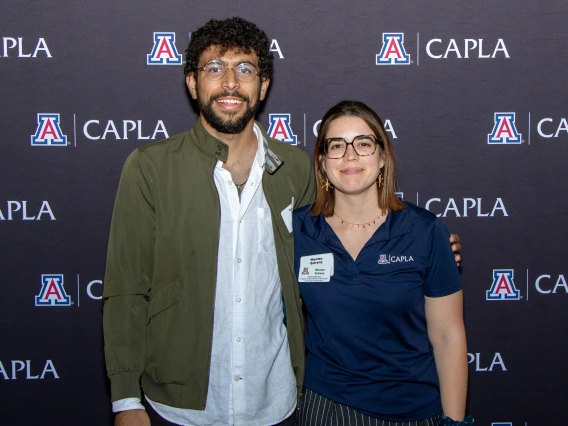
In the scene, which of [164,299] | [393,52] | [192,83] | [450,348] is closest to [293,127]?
[393,52]

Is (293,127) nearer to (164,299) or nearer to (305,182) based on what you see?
(305,182)

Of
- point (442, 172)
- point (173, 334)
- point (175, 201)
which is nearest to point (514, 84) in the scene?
point (442, 172)

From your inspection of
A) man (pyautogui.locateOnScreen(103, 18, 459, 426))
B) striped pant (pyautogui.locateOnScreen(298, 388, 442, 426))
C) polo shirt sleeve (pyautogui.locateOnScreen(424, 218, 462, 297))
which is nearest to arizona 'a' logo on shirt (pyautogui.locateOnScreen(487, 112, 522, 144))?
polo shirt sleeve (pyautogui.locateOnScreen(424, 218, 462, 297))

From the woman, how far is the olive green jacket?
180 mm

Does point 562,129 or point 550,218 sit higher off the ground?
point 562,129

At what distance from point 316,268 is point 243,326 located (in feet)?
0.89

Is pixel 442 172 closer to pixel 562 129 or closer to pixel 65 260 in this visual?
pixel 562 129

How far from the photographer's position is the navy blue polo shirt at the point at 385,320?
1.71 metres

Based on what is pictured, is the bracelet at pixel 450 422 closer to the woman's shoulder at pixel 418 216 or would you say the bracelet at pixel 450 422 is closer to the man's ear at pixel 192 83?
the woman's shoulder at pixel 418 216

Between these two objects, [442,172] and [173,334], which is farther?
[442,172]

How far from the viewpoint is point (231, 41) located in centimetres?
189

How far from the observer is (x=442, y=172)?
275 cm

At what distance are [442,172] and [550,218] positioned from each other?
0.54 m

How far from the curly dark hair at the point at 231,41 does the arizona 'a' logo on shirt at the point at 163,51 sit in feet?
2.27
